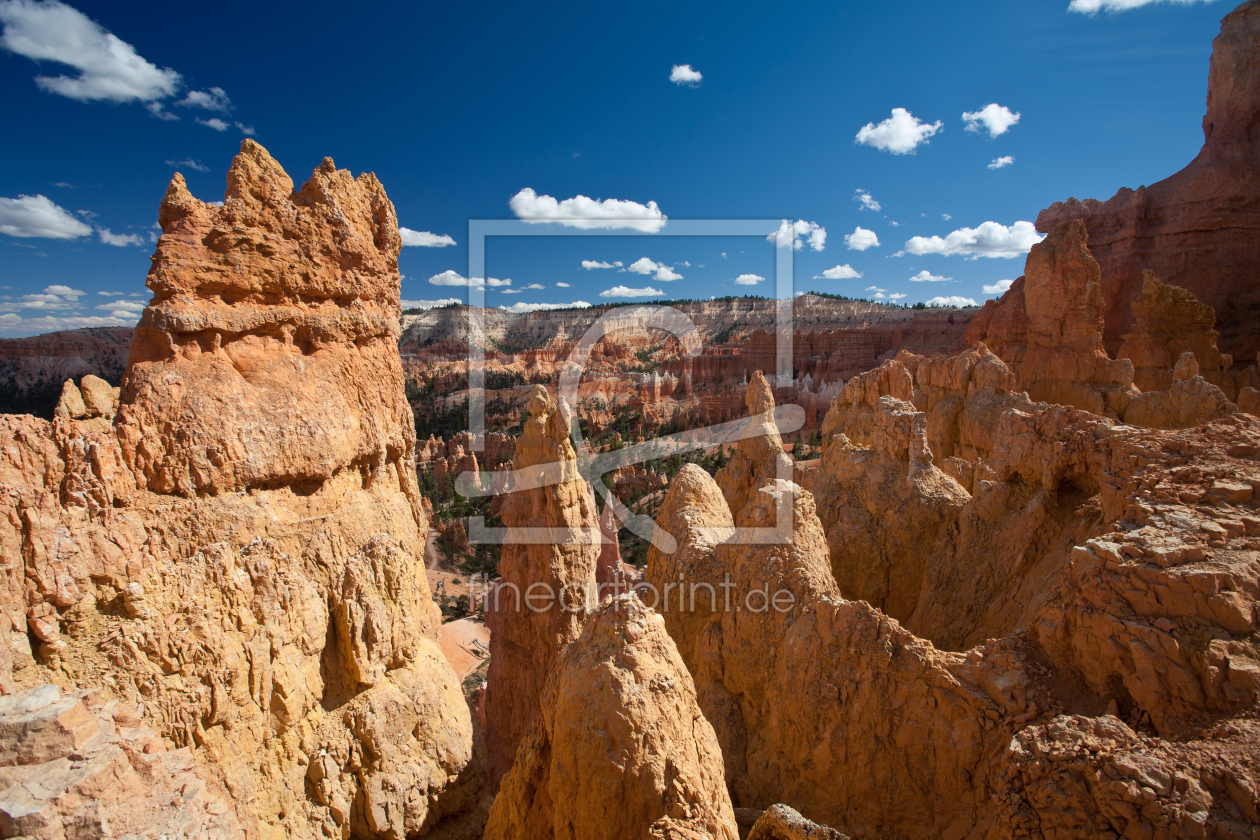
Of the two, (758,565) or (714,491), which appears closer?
(758,565)

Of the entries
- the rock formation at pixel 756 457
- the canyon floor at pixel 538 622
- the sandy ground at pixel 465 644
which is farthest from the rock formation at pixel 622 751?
the sandy ground at pixel 465 644

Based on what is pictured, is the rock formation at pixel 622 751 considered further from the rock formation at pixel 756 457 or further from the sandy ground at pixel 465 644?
the sandy ground at pixel 465 644

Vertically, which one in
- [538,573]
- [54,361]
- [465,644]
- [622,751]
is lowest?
[465,644]

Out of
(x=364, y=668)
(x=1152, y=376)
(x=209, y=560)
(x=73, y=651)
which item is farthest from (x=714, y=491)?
(x=1152, y=376)

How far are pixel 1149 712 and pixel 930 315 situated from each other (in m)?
58.4

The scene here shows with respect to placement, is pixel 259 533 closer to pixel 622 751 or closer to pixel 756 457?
pixel 622 751

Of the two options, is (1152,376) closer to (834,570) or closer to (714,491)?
(834,570)

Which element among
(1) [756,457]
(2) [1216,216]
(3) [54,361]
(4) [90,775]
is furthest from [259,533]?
(3) [54,361]

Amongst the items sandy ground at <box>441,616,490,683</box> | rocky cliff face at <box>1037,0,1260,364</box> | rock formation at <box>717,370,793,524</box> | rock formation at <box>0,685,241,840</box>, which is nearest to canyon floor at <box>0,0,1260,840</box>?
rock formation at <box>0,685,241,840</box>

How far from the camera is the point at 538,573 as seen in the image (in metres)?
7.99

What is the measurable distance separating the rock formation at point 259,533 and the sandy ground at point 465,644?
34.3 ft

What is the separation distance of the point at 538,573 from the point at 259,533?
435 cm

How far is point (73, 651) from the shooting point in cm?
314

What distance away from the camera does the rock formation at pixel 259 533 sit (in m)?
3.26
